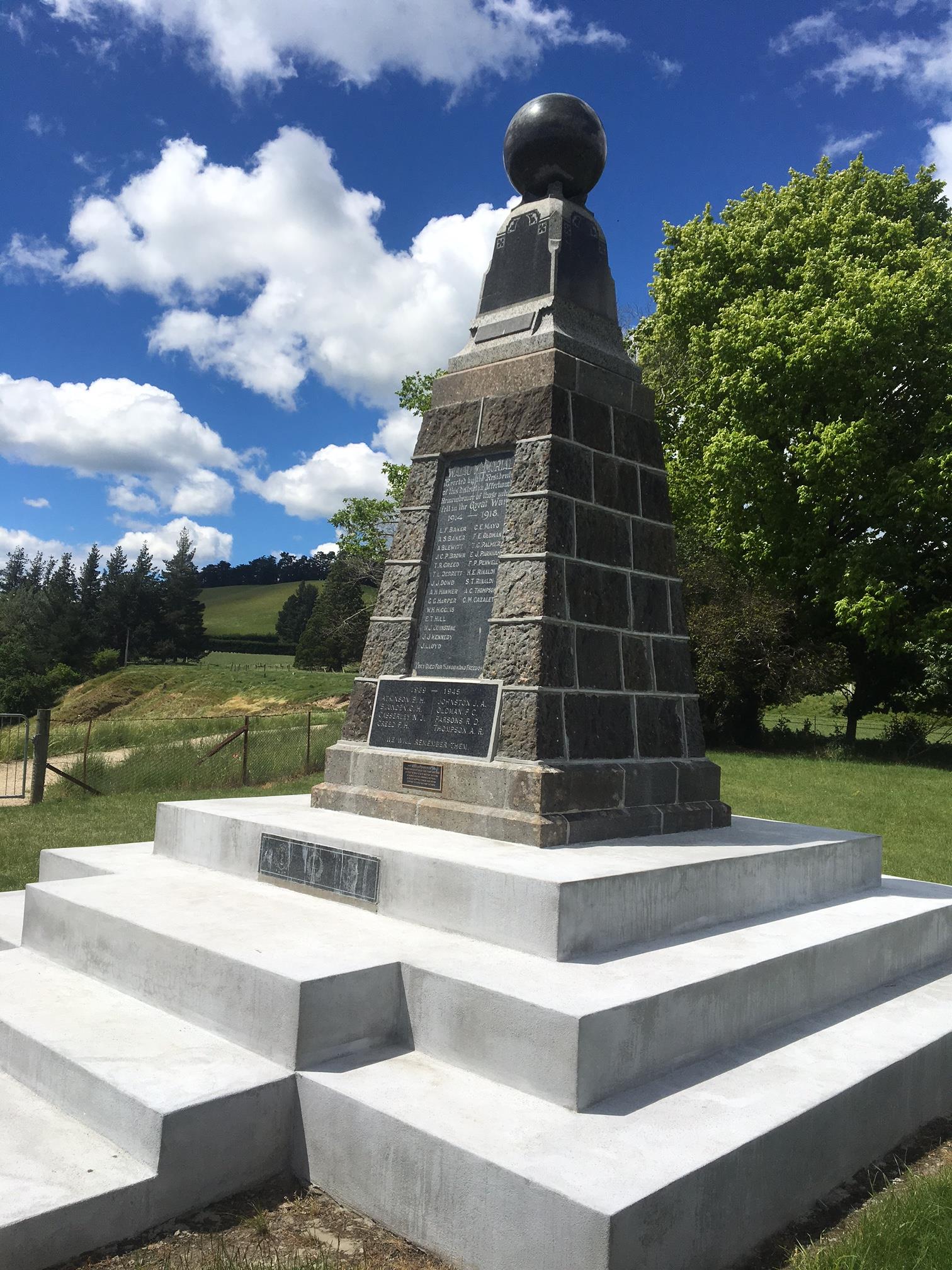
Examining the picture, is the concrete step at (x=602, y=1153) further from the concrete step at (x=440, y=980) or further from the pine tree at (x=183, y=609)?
the pine tree at (x=183, y=609)

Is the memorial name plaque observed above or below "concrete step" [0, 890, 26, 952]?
above

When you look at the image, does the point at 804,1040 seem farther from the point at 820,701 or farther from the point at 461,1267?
the point at 820,701

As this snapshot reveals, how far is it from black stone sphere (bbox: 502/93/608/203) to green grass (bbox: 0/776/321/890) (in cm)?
674

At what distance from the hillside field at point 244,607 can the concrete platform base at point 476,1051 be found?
99042mm

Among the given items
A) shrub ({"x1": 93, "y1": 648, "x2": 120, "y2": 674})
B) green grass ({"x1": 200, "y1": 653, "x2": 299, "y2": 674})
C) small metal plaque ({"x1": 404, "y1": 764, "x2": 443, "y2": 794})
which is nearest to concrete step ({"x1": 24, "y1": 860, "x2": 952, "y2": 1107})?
small metal plaque ({"x1": 404, "y1": 764, "x2": 443, "y2": 794})

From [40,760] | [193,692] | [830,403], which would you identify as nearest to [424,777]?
[40,760]

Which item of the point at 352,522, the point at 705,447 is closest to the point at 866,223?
the point at 705,447

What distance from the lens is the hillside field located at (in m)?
109

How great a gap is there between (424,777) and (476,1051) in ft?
7.59

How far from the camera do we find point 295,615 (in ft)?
320

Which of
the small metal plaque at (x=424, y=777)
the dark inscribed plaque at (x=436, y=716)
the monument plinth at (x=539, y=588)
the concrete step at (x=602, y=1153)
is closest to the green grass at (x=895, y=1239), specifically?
the concrete step at (x=602, y=1153)

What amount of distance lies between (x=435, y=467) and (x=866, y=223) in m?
19.3

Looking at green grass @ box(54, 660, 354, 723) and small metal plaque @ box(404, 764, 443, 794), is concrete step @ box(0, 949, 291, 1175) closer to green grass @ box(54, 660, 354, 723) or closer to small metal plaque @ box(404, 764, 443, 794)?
small metal plaque @ box(404, 764, 443, 794)

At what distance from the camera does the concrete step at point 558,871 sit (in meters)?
4.46
